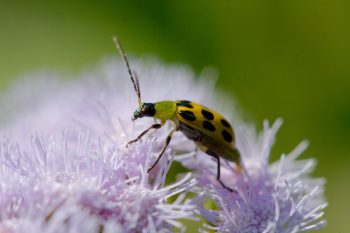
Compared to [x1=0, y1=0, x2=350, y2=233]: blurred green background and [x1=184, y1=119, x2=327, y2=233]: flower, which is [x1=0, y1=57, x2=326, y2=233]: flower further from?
[x1=0, y1=0, x2=350, y2=233]: blurred green background

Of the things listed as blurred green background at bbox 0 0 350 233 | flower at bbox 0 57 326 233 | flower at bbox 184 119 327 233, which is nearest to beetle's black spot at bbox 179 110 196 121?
flower at bbox 0 57 326 233

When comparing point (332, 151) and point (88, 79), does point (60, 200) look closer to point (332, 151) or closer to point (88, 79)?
point (88, 79)

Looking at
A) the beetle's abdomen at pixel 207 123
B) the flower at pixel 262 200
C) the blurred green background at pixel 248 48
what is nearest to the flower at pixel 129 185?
the flower at pixel 262 200

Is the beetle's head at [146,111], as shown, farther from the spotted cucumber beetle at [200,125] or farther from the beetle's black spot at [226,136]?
the beetle's black spot at [226,136]

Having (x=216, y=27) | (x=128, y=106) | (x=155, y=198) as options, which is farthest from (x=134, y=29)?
(x=155, y=198)

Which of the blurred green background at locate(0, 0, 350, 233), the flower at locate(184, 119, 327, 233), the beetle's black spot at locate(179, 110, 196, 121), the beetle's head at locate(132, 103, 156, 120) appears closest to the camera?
the flower at locate(184, 119, 327, 233)

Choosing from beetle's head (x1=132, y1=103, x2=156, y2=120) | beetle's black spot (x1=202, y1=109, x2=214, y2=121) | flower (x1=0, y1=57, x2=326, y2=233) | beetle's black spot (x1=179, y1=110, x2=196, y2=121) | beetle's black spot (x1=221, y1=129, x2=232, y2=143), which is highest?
beetle's black spot (x1=202, y1=109, x2=214, y2=121)
